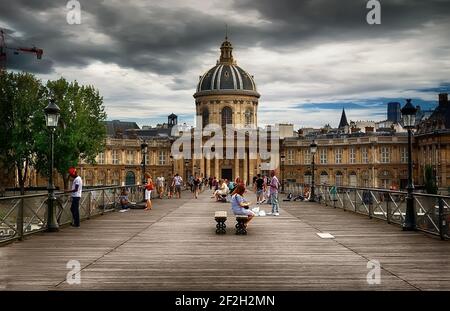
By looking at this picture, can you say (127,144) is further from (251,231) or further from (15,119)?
(251,231)

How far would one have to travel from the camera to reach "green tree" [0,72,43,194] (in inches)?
2197

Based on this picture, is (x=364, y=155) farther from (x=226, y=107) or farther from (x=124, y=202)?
(x=124, y=202)

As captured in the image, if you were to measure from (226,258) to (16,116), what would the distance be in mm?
49354

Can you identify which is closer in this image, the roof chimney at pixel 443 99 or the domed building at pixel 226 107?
the roof chimney at pixel 443 99

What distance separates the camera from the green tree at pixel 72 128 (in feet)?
182

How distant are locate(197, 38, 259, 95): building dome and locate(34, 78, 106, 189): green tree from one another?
5468 cm

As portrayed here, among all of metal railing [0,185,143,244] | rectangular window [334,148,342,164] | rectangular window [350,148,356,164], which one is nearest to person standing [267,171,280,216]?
metal railing [0,185,143,244]

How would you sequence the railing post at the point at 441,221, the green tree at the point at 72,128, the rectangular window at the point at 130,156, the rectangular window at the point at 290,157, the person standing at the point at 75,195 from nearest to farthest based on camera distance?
the railing post at the point at 441,221, the person standing at the point at 75,195, the green tree at the point at 72,128, the rectangular window at the point at 290,157, the rectangular window at the point at 130,156

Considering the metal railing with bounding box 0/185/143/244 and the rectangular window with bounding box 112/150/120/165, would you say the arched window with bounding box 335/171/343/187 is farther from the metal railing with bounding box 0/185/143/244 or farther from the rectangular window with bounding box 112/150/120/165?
the metal railing with bounding box 0/185/143/244

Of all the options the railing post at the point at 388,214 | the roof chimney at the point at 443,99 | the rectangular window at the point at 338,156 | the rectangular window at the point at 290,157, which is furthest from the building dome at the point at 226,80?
the railing post at the point at 388,214

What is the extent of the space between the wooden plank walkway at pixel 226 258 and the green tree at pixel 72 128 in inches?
1501

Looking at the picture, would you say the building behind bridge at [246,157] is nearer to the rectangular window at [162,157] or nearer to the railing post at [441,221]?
the rectangular window at [162,157]

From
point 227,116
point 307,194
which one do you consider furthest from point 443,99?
point 307,194

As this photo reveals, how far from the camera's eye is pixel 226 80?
117m
